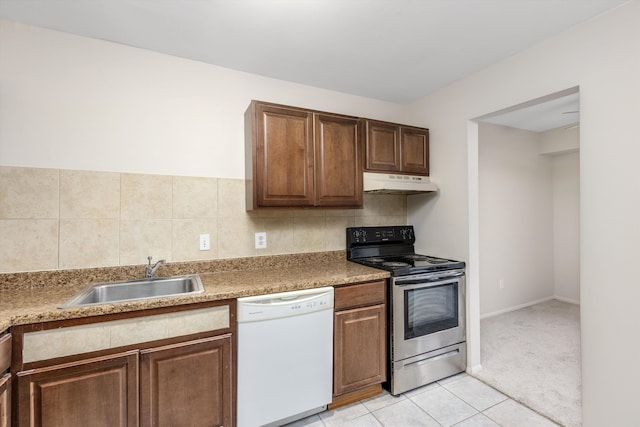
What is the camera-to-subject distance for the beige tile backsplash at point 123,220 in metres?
1.71

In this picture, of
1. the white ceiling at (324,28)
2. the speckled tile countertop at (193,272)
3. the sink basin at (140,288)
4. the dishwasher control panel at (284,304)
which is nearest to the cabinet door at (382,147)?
the white ceiling at (324,28)

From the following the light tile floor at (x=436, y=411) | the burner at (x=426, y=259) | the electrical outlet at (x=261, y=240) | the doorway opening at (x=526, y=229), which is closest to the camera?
the light tile floor at (x=436, y=411)

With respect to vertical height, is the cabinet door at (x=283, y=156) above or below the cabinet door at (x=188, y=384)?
above

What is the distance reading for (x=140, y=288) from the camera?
6.18 feet

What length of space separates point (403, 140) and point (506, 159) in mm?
2055

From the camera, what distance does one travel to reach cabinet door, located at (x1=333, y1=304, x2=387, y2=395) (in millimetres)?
1941

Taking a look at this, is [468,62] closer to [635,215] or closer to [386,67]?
[386,67]

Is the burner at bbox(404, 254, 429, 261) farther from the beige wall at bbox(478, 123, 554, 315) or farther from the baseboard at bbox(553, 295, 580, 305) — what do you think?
the baseboard at bbox(553, 295, 580, 305)

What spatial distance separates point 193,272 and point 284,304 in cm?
79

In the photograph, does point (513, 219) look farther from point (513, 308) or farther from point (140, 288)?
point (140, 288)

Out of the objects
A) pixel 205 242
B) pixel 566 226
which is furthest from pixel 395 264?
pixel 566 226

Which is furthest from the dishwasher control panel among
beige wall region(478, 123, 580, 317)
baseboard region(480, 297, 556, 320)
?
baseboard region(480, 297, 556, 320)

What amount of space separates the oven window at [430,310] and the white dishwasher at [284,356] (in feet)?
2.13

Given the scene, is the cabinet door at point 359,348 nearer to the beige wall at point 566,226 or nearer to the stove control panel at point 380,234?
the stove control panel at point 380,234
